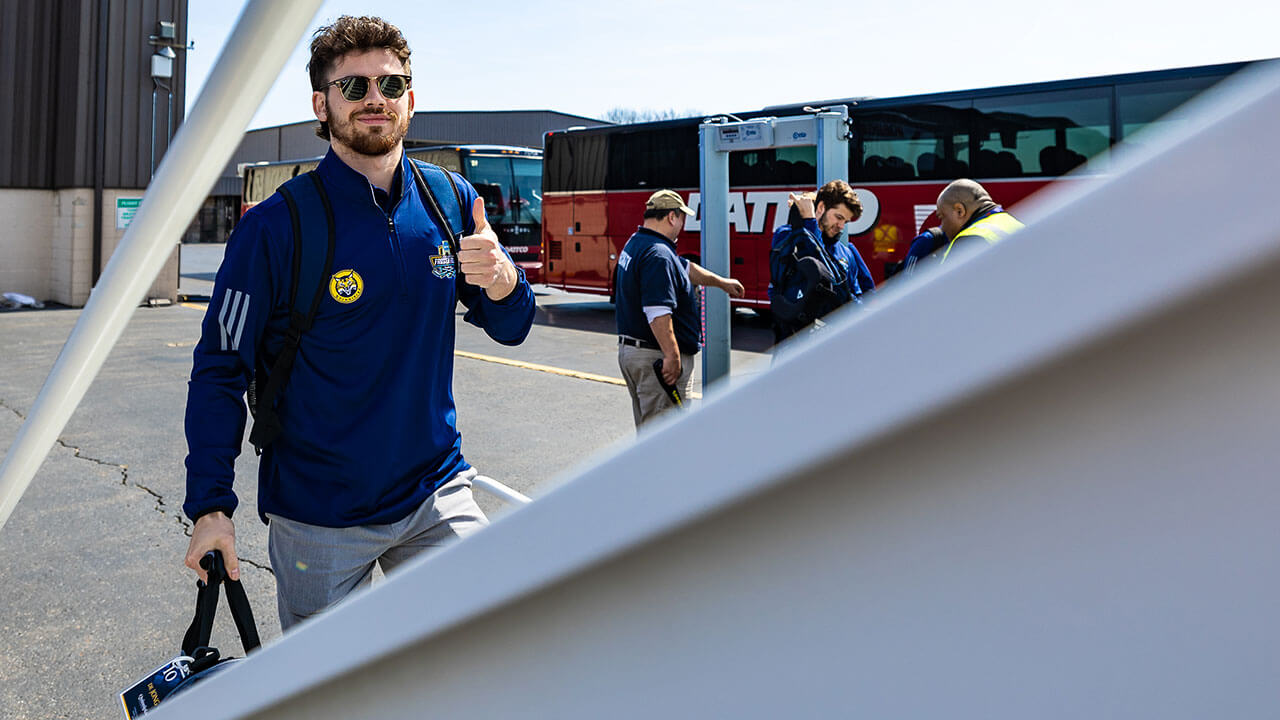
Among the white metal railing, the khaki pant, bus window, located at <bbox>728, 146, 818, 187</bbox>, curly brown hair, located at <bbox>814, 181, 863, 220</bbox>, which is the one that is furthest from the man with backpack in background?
bus window, located at <bbox>728, 146, 818, 187</bbox>

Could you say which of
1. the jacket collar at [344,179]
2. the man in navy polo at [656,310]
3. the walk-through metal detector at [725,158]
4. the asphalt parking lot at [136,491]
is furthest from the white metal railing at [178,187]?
the walk-through metal detector at [725,158]

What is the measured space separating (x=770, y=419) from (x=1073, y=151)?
12112 millimetres

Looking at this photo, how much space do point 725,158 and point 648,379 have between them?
1.71 metres

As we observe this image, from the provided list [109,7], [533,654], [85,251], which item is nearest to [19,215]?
[85,251]

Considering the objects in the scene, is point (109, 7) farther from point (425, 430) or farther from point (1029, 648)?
point (1029, 648)

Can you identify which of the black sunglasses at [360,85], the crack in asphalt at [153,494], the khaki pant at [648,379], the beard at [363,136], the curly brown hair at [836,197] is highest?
the curly brown hair at [836,197]

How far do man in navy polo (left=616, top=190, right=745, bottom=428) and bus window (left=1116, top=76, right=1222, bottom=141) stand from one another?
296 inches

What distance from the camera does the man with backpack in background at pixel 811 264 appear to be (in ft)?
16.4

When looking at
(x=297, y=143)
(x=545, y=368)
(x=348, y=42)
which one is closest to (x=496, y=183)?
(x=545, y=368)

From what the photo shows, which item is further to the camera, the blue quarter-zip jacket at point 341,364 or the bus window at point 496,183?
the bus window at point 496,183

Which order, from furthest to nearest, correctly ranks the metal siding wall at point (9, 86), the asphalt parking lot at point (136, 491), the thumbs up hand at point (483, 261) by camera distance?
the metal siding wall at point (9, 86)
the asphalt parking lot at point (136, 491)
the thumbs up hand at point (483, 261)

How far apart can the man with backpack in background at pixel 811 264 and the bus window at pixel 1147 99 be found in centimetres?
661

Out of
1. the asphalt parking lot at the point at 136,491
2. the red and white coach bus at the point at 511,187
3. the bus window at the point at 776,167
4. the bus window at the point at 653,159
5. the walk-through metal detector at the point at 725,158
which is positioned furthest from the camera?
the red and white coach bus at the point at 511,187

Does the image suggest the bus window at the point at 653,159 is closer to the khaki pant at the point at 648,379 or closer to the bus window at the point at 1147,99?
the bus window at the point at 1147,99
